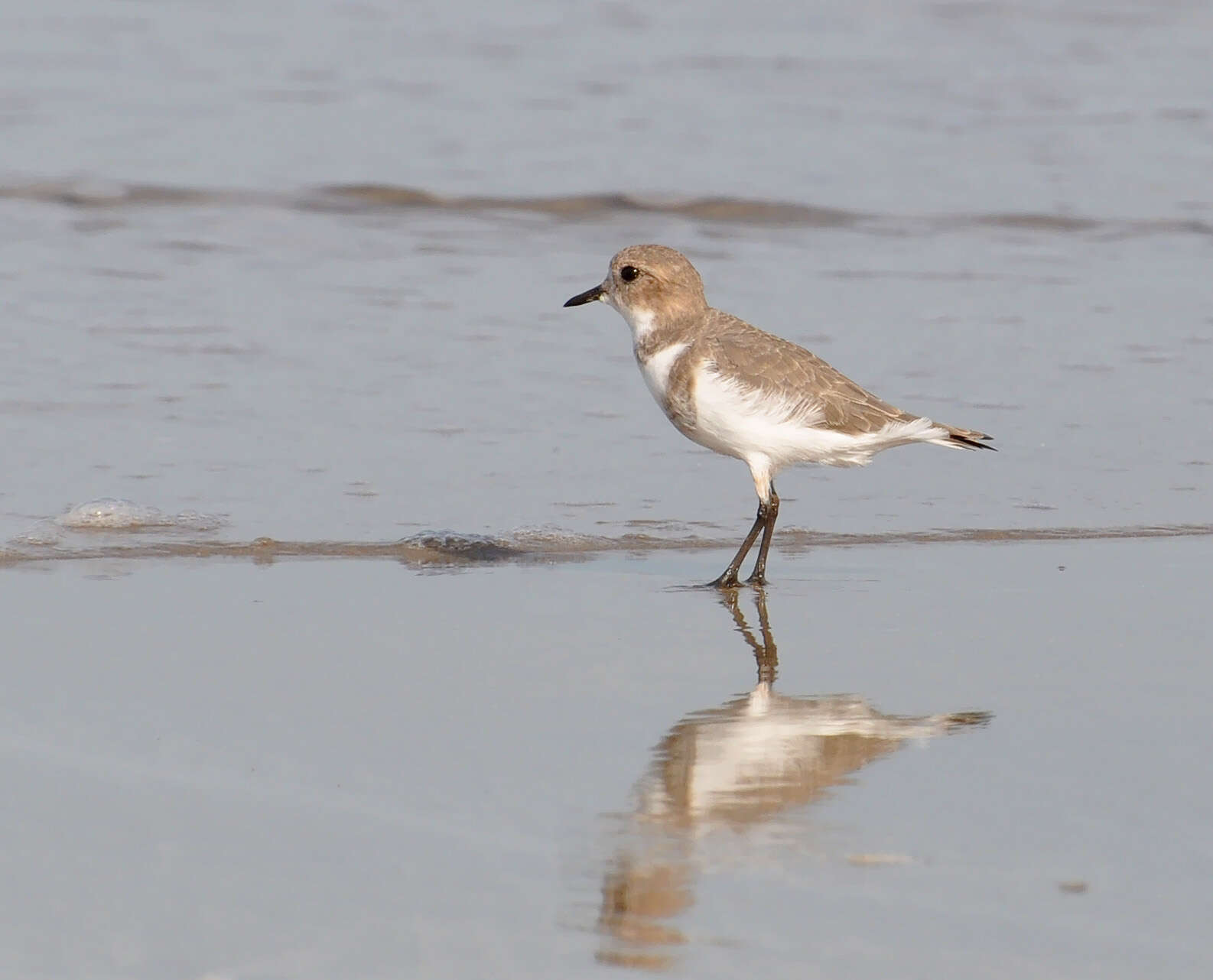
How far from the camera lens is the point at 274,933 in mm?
3188

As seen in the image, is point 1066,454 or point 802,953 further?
point 1066,454

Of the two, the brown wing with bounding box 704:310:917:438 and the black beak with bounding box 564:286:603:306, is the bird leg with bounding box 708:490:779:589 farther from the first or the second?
the black beak with bounding box 564:286:603:306

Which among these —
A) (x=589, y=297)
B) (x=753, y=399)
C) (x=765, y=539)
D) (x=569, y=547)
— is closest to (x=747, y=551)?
(x=765, y=539)

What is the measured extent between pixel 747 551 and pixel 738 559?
17cm

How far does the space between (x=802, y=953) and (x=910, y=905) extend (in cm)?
31

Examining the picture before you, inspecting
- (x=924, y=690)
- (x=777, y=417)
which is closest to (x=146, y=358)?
(x=777, y=417)

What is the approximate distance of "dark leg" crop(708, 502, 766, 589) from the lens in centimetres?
596

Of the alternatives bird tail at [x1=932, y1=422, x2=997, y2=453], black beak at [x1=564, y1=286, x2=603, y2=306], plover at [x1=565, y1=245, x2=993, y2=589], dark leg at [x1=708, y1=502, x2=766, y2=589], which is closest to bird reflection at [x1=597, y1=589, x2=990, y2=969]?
dark leg at [x1=708, y1=502, x2=766, y2=589]

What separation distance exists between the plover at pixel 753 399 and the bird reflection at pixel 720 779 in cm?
114

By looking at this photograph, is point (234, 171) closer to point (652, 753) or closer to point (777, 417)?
point (777, 417)

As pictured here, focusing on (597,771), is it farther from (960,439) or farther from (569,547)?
(960,439)

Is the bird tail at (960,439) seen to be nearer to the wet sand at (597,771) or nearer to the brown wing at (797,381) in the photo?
the brown wing at (797,381)

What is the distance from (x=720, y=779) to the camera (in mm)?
3998

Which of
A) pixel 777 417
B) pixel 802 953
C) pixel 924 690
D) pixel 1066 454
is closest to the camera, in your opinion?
pixel 802 953
